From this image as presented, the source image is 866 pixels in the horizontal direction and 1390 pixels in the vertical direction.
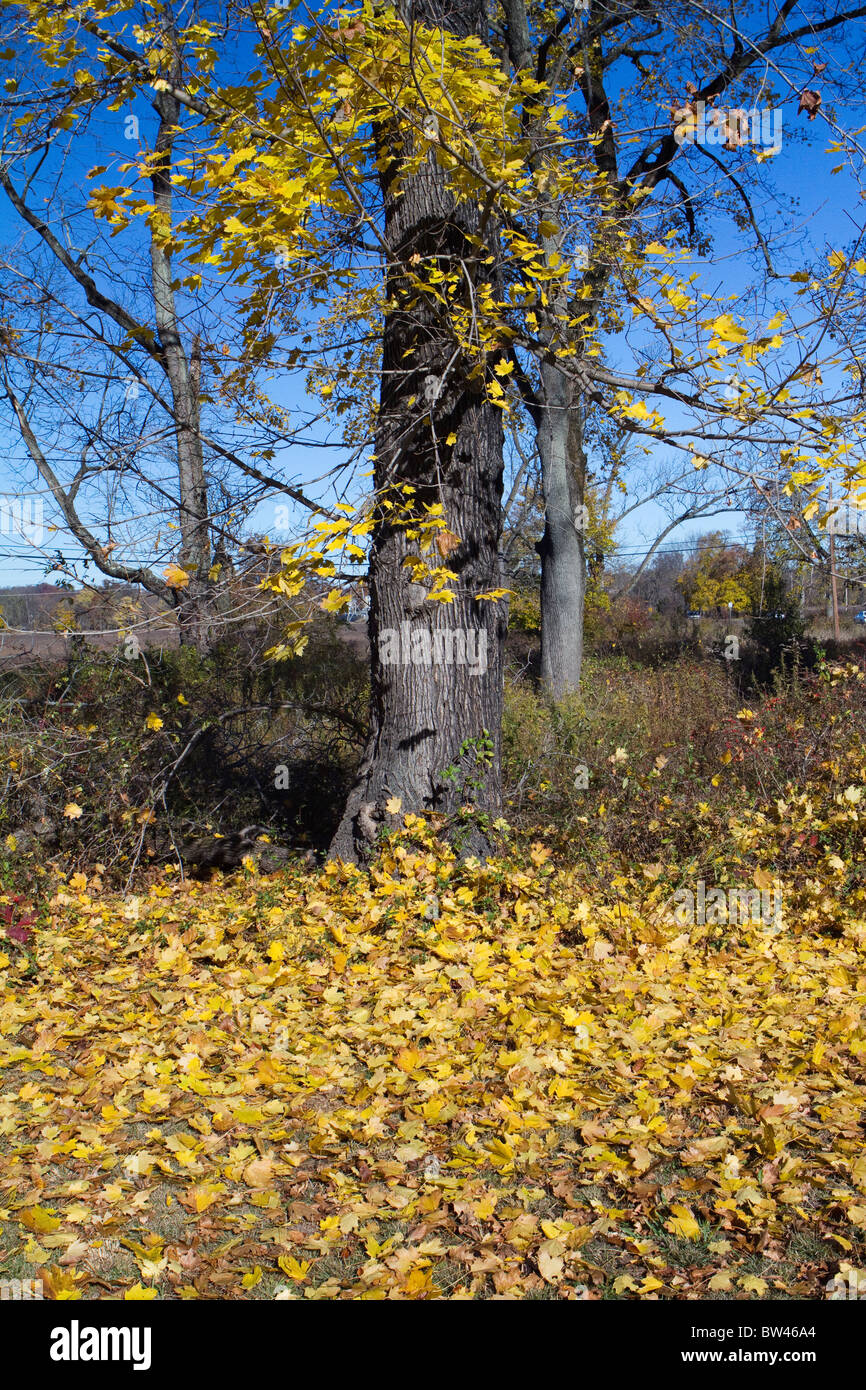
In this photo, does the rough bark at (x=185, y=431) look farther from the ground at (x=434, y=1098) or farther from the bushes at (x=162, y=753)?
the ground at (x=434, y=1098)

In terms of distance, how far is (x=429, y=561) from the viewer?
5117mm

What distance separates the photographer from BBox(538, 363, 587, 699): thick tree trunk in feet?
35.3

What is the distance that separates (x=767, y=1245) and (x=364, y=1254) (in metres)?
1.12
